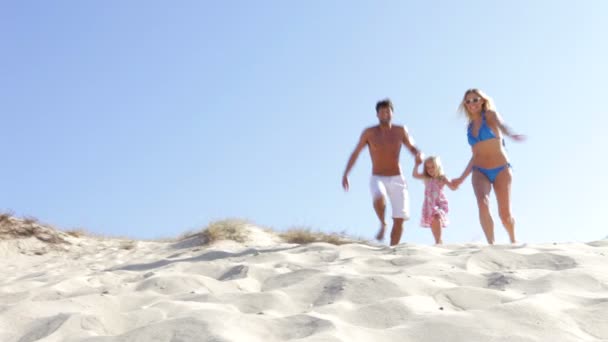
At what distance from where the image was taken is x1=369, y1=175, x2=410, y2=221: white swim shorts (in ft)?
19.9

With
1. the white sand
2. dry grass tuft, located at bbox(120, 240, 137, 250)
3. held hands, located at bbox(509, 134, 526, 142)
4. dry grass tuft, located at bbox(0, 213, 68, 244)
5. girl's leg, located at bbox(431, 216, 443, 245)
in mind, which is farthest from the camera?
dry grass tuft, located at bbox(0, 213, 68, 244)

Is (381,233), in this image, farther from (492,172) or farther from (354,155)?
(492,172)

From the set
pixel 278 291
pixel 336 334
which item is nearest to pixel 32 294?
pixel 278 291

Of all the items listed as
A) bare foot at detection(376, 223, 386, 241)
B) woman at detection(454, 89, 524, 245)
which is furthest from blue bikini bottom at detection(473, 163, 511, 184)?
bare foot at detection(376, 223, 386, 241)

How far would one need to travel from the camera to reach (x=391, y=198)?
20.1 ft

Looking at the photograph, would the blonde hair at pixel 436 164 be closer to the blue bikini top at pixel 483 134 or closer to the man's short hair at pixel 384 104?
the man's short hair at pixel 384 104

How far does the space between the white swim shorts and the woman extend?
0.84 meters

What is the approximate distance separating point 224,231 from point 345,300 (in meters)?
6.11

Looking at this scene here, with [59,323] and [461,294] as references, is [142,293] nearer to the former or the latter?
[59,323]

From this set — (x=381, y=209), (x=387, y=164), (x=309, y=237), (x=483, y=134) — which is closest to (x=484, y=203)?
(x=483, y=134)

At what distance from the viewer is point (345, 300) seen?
9.07ft

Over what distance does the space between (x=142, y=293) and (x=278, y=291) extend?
2.65ft

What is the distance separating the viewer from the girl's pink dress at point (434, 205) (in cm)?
639

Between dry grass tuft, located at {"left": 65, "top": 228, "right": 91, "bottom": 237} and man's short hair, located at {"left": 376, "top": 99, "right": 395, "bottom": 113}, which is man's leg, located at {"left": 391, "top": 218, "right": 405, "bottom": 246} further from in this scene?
dry grass tuft, located at {"left": 65, "top": 228, "right": 91, "bottom": 237}
